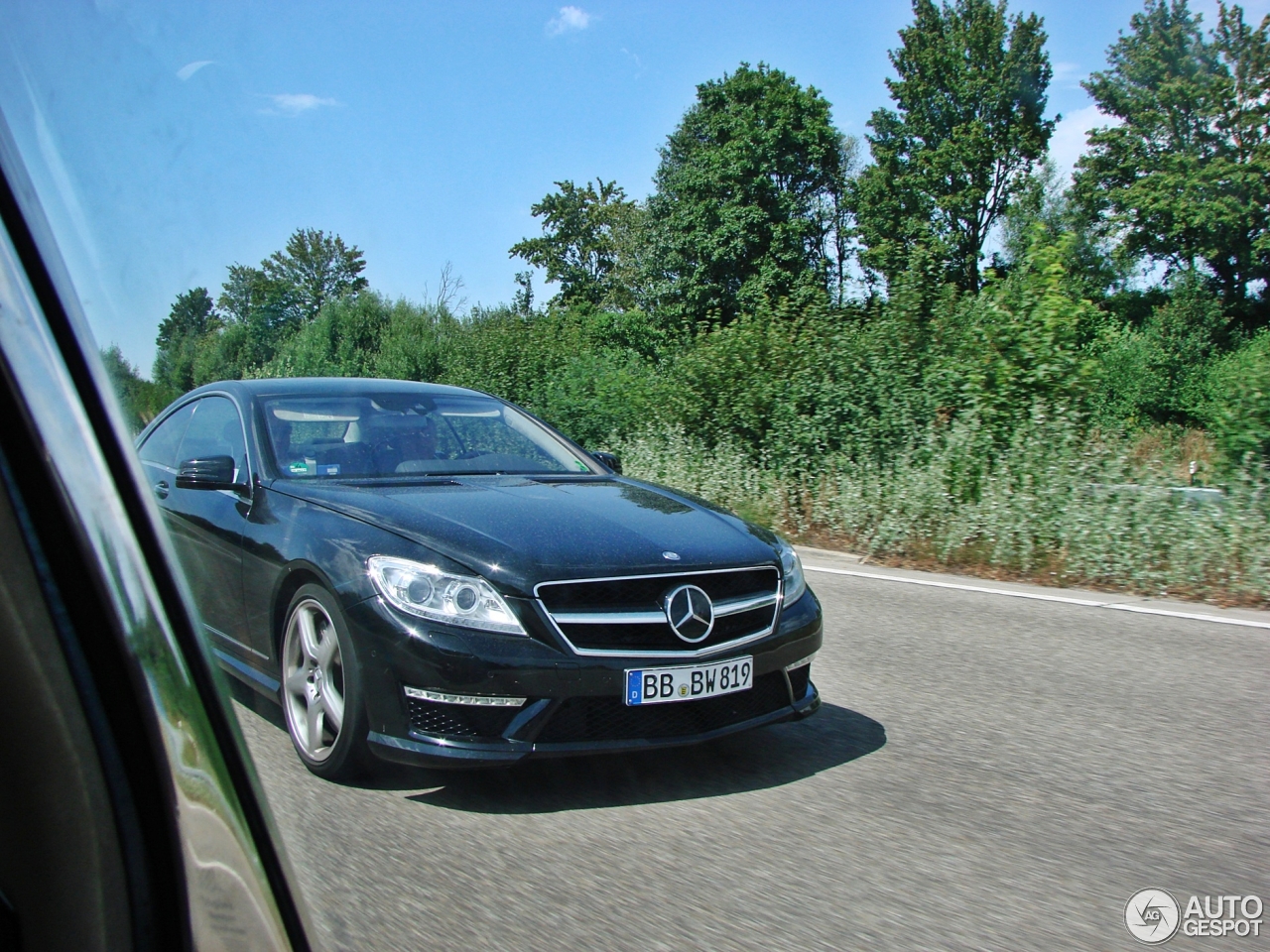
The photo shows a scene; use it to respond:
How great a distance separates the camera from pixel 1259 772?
14.1ft

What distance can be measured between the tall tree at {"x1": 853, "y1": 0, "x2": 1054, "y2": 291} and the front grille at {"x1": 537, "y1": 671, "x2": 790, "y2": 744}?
156 feet

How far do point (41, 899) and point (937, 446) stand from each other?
1126 cm

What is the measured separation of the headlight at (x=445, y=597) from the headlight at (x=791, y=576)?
48.7 inches

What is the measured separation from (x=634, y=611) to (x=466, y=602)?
0.57m

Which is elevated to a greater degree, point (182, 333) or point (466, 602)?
point (182, 333)

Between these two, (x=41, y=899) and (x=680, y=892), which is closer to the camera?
(x=41, y=899)

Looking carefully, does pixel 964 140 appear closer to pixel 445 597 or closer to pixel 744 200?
pixel 744 200

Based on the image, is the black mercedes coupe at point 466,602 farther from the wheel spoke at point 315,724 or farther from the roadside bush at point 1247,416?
the roadside bush at point 1247,416

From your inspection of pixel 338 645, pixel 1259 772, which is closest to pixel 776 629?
pixel 338 645

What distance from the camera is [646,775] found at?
4.08 m

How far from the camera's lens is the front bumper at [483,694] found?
357cm

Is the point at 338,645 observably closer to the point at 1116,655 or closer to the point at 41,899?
the point at 41,899

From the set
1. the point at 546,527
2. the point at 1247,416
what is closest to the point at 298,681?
the point at 546,527
